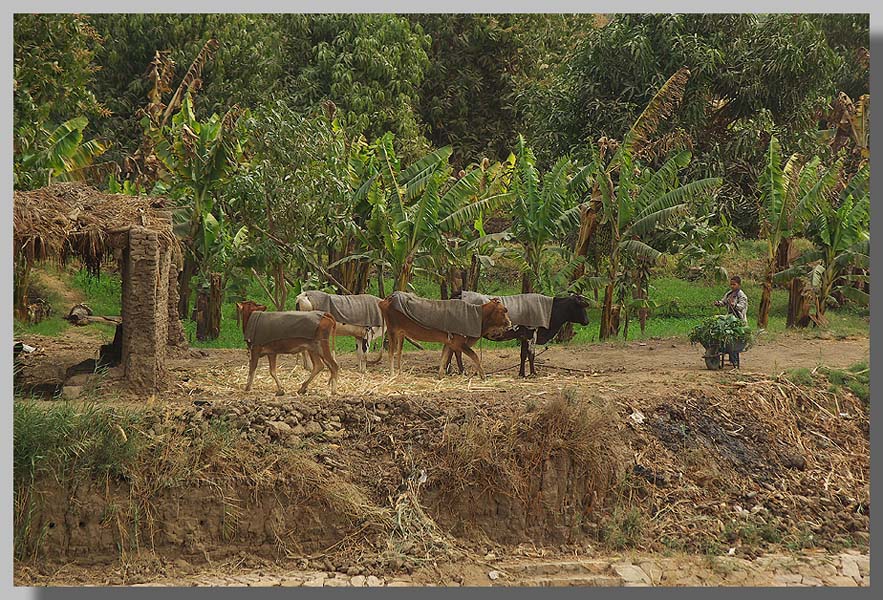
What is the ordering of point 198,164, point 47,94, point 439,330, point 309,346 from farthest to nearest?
point 47,94 < point 198,164 < point 439,330 < point 309,346

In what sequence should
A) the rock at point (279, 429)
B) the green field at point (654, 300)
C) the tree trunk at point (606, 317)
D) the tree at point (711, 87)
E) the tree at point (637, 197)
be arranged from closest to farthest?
the rock at point (279, 429)
the tree at point (637, 197)
the tree trunk at point (606, 317)
the green field at point (654, 300)
the tree at point (711, 87)

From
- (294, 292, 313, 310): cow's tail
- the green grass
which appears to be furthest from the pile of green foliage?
(294, 292, 313, 310): cow's tail

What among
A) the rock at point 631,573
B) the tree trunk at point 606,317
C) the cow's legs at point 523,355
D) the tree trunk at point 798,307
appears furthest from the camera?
the tree trunk at point 798,307

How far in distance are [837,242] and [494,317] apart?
6999mm

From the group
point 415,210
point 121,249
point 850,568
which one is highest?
point 415,210

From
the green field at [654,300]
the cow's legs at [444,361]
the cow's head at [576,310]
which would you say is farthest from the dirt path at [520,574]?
the green field at [654,300]

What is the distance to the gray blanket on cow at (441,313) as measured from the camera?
480 inches

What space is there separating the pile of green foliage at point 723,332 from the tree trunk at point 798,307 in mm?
4389

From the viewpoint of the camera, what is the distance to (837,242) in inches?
648

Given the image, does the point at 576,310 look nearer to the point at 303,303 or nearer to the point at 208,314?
the point at 303,303

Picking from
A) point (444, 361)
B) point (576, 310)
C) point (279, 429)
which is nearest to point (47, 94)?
point (444, 361)

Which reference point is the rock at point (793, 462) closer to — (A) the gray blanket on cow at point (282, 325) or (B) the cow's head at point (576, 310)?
(B) the cow's head at point (576, 310)

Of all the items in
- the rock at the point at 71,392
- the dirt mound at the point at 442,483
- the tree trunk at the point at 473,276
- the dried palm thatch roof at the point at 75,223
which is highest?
the dried palm thatch roof at the point at 75,223

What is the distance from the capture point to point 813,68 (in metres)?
19.1
